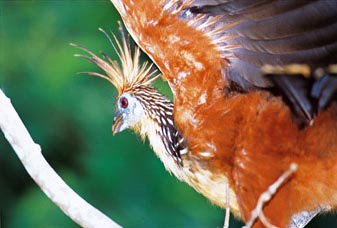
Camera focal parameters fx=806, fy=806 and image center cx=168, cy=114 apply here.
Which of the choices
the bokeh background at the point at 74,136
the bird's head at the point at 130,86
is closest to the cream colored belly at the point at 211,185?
the bird's head at the point at 130,86

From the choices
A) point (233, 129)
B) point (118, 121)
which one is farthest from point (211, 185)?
point (118, 121)

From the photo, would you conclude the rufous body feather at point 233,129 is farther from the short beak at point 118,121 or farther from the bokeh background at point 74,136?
the bokeh background at point 74,136

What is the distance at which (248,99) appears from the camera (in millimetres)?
1369

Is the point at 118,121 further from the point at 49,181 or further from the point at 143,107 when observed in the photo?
the point at 49,181

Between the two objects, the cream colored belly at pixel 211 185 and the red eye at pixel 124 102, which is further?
Answer: the red eye at pixel 124 102

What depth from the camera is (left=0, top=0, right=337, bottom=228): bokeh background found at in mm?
1831

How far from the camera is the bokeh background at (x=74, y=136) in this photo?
6.01ft

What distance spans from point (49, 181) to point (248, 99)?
1.18 feet

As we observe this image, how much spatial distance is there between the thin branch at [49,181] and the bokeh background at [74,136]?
440 millimetres

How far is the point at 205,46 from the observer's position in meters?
1.38

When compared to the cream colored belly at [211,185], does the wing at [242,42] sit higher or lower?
higher

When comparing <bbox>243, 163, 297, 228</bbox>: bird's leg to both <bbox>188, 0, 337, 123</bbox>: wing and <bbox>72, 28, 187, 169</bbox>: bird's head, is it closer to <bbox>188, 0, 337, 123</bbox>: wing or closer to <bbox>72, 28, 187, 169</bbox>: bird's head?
<bbox>188, 0, 337, 123</bbox>: wing

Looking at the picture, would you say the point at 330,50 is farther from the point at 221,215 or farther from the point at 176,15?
the point at 221,215

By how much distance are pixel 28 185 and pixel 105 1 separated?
510 millimetres
